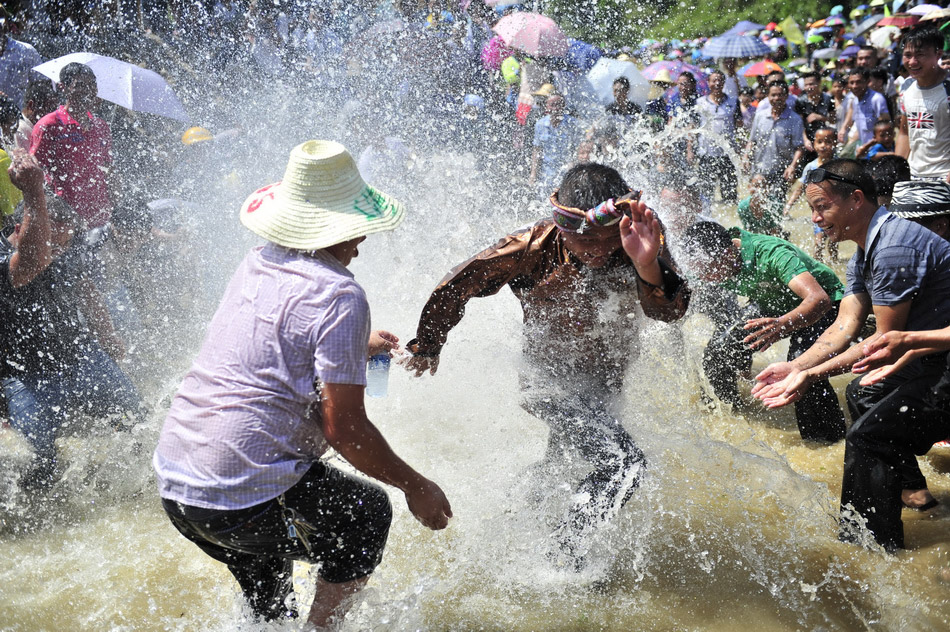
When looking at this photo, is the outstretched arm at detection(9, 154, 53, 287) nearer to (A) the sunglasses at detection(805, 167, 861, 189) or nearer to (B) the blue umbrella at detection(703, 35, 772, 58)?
(A) the sunglasses at detection(805, 167, 861, 189)

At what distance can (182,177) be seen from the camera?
773 cm

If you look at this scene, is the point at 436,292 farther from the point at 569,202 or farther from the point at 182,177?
the point at 182,177

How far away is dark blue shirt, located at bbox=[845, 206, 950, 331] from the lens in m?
3.32

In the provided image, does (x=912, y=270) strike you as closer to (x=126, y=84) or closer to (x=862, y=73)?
(x=126, y=84)

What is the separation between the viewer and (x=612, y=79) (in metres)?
10.1

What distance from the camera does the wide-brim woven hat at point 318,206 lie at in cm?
248

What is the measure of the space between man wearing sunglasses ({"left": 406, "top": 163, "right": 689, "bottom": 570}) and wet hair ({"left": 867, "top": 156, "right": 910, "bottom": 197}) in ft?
7.79

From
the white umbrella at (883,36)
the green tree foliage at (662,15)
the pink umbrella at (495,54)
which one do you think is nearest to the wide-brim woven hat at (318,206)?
the pink umbrella at (495,54)

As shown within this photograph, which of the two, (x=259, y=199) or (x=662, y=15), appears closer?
(x=259, y=199)

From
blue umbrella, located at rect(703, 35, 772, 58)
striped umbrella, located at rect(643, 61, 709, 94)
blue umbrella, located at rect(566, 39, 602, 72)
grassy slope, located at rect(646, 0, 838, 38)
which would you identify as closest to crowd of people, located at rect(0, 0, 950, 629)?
blue umbrella, located at rect(566, 39, 602, 72)

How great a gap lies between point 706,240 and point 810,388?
3.43ft

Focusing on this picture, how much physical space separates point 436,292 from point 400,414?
77.0 inches

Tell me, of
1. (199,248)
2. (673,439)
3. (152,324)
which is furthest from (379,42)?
(673,439)

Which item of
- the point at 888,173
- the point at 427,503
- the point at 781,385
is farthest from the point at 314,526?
the point at 888,173
